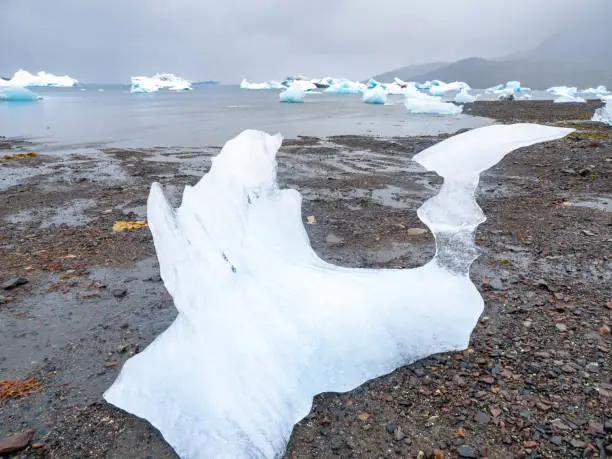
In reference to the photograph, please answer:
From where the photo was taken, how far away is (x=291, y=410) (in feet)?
7.25

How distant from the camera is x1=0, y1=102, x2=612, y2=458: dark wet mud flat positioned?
210 cm

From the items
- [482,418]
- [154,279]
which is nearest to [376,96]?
[154,279]

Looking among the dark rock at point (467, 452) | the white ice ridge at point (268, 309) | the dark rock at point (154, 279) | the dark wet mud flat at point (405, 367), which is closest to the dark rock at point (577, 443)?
the dark wet mud flat at point (405, 367)

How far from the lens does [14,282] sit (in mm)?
3730

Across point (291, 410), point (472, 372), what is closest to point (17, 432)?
point (291, 410)

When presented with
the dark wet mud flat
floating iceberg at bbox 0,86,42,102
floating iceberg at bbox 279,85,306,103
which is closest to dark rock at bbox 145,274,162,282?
the dark wet mud flat

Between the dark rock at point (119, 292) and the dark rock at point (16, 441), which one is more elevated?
the dark rock at point (119, 292)

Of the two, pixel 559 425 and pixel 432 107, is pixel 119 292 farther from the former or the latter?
pixel 432 107

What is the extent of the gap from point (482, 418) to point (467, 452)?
26 centimetres

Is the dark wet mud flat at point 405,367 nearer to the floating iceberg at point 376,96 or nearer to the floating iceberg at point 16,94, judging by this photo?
the floating iceberg at point 376,96

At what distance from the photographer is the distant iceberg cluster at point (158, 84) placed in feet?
245

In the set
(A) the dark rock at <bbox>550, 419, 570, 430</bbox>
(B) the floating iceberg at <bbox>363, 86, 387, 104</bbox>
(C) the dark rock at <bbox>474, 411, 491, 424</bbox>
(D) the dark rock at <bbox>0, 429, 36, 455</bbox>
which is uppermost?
(B) the floating iceberg at <bbox>363, 86, 387, 104</bbox>

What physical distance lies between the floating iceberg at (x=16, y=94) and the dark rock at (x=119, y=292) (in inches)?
1734

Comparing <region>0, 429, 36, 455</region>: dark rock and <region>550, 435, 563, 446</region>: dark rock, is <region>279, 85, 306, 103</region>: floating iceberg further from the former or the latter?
<region>550, 435, 563, 446</region>: dark rock
